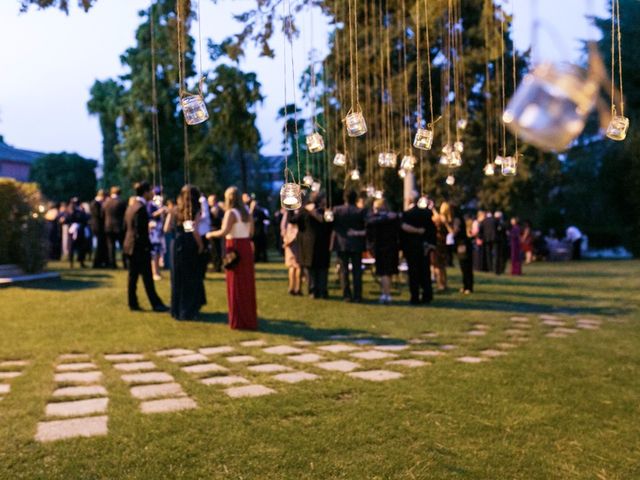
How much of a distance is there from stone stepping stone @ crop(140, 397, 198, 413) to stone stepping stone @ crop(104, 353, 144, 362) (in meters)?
2.01

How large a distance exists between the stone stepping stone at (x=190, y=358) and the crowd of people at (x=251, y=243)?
1.54 m

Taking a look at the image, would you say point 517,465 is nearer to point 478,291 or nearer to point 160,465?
point 160,465

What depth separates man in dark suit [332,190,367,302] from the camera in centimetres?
1244

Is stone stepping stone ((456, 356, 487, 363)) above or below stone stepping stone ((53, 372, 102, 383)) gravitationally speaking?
below

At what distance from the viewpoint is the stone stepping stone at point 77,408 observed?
5250 mm

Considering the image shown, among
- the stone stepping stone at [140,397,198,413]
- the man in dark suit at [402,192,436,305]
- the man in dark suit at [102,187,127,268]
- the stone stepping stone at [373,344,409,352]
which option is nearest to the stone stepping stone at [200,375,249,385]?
the stone stepping stone at [140,397,198,413]

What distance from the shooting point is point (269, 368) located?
7000mm

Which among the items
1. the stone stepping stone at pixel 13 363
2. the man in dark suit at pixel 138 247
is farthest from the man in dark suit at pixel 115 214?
the stone stepping stone at pixel 13 363

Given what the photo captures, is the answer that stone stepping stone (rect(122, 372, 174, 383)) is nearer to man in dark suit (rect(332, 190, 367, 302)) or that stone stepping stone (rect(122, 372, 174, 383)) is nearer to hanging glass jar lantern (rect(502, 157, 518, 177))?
hanging glass jar lantern (rect(502, 157, 518, 177))

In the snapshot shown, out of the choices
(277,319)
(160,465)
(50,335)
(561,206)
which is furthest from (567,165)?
(160,465)

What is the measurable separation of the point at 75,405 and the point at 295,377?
211 centimetres

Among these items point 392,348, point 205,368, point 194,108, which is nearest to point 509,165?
point 194,108

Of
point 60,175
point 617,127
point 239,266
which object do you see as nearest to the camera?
point 617,127

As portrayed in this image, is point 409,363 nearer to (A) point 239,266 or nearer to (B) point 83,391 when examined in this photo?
(A) point 239,266
